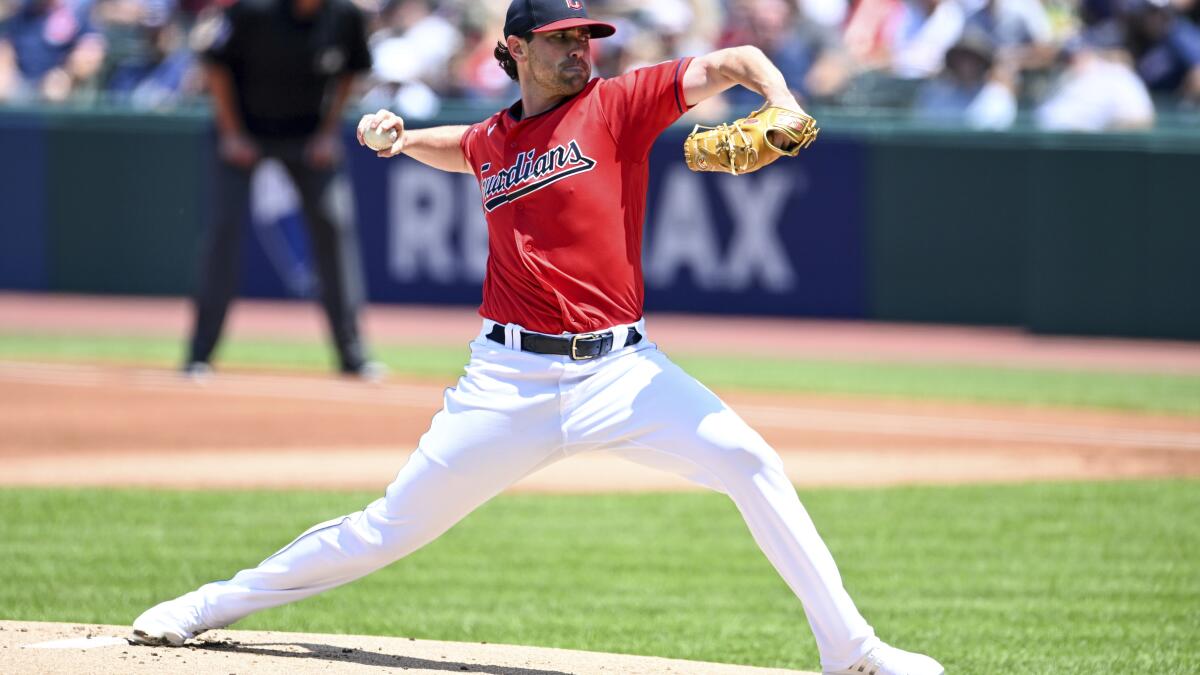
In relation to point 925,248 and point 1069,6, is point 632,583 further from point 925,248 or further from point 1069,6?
point 1069,6

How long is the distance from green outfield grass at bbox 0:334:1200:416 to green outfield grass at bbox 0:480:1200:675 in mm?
2842


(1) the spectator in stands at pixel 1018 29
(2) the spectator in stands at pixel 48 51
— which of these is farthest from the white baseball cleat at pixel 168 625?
(2) the spectator in stands at pixel 48 51

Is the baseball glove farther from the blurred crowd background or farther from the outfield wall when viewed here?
the outfield wall

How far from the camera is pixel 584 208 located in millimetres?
4801

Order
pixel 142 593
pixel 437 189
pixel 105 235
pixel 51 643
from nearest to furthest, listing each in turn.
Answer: pixel 51 643 < pixel 142 593 < pixel 437 189 < pixel 105 235

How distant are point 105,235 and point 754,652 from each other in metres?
12.4

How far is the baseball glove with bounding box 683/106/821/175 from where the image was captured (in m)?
4.43

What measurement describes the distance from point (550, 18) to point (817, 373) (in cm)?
836

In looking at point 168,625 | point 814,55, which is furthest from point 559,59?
point 814,55

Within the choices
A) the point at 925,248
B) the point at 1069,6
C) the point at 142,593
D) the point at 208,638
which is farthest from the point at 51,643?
the point at 1069,6

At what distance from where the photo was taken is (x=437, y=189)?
16094 mm

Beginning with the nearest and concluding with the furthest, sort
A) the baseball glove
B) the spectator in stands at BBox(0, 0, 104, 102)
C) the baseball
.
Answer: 1. the baseball glove
2. the baseball
3. the spectator in stands at BBox(0, 0, 104, 102)

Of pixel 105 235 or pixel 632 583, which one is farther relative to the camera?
pixel 105 235

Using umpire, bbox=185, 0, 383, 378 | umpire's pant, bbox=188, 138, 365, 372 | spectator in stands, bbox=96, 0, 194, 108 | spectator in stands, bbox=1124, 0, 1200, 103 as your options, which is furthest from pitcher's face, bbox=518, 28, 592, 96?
spectator in stands, bbox=96, 0, 194, 108
